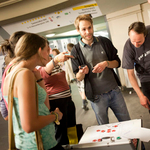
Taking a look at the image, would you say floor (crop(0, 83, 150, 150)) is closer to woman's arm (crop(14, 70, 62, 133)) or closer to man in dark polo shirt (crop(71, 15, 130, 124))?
man in dark polo shirt (crop(71, 15, 130, 124))

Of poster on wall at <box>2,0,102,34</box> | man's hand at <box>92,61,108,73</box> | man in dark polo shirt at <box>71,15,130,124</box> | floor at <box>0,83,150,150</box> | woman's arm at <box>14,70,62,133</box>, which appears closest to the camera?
woman's arm at <box>14,70,62,133</box>

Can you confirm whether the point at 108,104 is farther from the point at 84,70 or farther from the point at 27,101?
the point at 27,101

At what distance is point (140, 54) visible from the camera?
6.41 feet

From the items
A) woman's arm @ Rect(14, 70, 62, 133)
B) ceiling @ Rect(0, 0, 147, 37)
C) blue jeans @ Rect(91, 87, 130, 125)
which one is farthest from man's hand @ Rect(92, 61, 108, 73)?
ceiling @ Rect(0, 0, 147, 37)

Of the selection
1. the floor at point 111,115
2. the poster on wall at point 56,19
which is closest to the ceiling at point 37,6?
the poster on wall at point 56,19

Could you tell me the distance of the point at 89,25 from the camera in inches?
71.2

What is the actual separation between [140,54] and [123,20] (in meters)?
2.81

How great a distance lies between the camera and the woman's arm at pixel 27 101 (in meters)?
0.94

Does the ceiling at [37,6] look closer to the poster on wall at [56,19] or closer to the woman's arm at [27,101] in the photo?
the poster on wall at [56,19]

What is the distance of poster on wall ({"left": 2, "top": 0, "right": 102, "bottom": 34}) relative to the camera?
4216 millimetres

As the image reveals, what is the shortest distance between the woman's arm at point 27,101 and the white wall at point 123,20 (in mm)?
3994

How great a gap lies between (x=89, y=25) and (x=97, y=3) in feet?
8.48

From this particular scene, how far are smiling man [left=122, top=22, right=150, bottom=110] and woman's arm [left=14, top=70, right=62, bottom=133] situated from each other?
1.32 metres

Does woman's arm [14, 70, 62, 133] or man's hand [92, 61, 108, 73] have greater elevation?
man's hand [92, 61, 108, 73]
